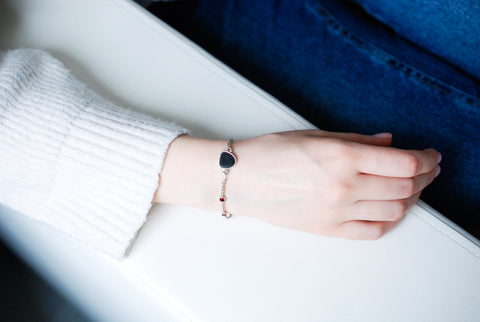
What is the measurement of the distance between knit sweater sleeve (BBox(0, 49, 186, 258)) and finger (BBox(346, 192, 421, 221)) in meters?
0.28

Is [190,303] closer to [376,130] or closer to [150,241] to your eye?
[150,241]

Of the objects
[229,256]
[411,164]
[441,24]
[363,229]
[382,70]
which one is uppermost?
[441,24]

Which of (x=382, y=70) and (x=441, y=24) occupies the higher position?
(x=441, y=24)

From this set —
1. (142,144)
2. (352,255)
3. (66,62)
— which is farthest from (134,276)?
(66,62)

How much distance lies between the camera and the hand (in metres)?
0.46

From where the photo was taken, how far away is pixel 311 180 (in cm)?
48

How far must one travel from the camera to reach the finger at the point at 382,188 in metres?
0.47

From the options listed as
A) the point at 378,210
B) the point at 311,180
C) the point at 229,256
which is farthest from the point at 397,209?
the point at 229,256

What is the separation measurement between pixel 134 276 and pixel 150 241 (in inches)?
→ 2.1

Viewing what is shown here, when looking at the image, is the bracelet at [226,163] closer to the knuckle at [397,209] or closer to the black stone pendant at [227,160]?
the black stone pendant at [227,160]

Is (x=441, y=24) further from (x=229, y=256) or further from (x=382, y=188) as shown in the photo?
(x=229, y=256)

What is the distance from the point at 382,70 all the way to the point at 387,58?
0.02 meters

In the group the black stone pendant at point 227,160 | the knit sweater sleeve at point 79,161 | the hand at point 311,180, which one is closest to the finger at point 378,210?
the hand at point 311,180

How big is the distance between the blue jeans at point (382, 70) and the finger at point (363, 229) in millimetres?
233
